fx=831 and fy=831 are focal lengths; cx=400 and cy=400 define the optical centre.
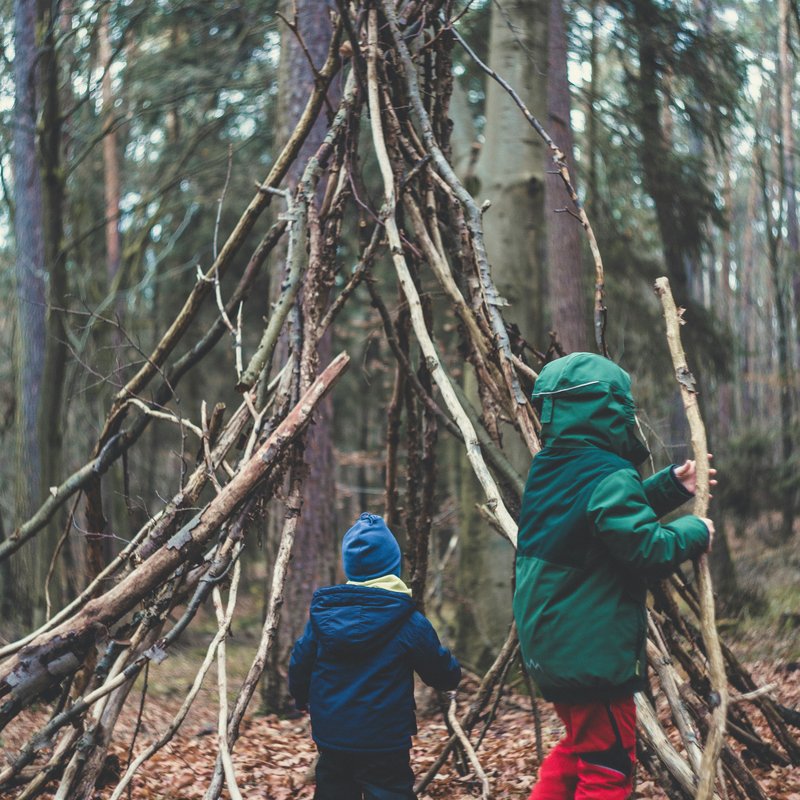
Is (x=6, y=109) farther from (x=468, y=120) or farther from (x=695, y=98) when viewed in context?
(x=695, y=98)

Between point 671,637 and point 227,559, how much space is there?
1836mm

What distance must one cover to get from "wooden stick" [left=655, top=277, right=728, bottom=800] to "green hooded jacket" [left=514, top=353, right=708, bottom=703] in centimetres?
9

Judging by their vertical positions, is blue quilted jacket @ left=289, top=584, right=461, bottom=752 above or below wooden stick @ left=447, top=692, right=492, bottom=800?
above

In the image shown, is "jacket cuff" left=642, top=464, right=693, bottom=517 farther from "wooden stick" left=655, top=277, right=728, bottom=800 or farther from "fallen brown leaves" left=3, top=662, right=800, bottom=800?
"fallen brown leaves" left=3, top=662, right=800, bottom=800

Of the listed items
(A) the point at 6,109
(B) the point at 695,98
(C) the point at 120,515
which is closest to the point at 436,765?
(B) the point at 695,98

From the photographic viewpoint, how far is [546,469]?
2711mm

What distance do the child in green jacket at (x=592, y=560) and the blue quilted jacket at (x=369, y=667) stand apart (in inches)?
24.1

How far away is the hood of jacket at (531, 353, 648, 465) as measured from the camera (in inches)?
103

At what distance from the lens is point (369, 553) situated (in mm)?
3225

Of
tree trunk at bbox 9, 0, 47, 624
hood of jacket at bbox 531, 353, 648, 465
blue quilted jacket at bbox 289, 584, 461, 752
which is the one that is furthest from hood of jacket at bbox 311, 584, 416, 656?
tree trunk at bbox 9, 0, 47, 624

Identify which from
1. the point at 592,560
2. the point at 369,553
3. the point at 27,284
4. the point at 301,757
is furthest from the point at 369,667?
the point at 27,284

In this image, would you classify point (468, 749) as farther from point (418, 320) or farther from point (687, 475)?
point (418, 320)

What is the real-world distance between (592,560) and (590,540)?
61mm

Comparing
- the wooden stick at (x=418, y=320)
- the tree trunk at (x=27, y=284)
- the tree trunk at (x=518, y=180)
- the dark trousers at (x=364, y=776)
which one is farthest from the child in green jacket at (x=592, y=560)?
the tree trunk at (x=27, y=284)
